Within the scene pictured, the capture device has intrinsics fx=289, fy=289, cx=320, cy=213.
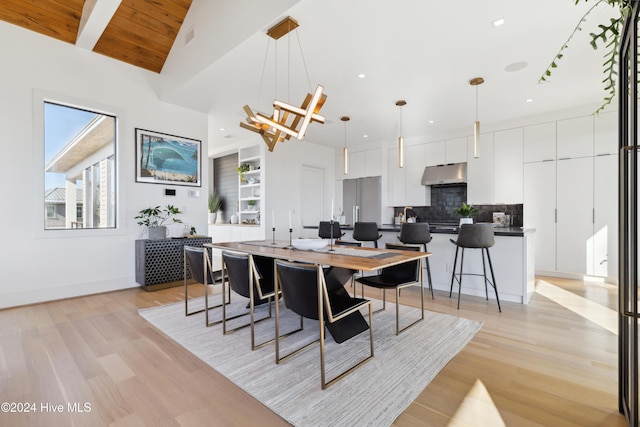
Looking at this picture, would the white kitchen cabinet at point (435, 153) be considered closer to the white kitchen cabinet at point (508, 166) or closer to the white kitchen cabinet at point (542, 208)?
the white kitchen cabinet at point (508, 166)

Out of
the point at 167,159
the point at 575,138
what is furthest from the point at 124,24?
the point at 575,138

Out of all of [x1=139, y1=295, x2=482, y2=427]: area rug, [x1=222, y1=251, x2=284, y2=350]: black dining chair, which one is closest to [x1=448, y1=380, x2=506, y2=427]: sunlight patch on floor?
[x1=139, y1=295, x2=482, y2=427]: area rug

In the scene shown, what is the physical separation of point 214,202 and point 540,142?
24.2 feet

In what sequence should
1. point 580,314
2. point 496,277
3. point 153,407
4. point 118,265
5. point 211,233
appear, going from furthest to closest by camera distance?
1. point 211,233
2. point 118,265
3. point 496,277
4. point 580,314
5. point 153,407

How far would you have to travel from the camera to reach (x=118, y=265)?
411cm

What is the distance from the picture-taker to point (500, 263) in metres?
3.56

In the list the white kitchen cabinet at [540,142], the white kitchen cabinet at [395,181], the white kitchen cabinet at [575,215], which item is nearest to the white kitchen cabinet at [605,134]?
the white kitchen cabinet at [575,215]

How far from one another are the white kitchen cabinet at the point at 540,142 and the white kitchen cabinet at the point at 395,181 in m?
2.26

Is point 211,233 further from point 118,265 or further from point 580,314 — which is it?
point 580,314

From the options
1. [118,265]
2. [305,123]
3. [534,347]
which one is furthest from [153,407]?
[118,265]

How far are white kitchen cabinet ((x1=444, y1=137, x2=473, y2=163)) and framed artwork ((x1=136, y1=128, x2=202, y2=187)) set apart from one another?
4.73m

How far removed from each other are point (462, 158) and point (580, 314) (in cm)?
341

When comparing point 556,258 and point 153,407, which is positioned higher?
point 556,258

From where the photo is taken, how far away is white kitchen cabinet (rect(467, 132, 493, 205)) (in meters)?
5.40
